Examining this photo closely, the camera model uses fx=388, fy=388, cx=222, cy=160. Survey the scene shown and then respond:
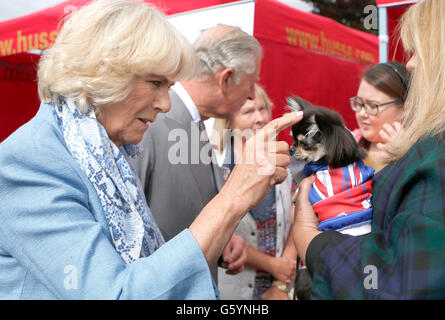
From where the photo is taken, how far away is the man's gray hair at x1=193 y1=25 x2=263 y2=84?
2.46 meters

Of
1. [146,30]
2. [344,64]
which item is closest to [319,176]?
[146,30]

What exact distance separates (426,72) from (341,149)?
25.7 inches

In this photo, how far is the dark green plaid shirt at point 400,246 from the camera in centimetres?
96

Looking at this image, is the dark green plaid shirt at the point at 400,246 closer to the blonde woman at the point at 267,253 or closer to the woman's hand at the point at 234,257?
the woman's hand at the point at 234,257


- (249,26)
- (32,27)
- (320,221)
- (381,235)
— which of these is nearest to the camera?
(381,235)

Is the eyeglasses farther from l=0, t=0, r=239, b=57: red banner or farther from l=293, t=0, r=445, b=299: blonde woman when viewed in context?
l=0, t=0, r=239, b=57: red banner

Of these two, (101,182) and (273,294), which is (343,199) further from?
(273,294)

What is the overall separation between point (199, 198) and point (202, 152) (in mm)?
311

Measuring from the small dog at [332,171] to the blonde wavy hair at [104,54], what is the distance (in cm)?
81

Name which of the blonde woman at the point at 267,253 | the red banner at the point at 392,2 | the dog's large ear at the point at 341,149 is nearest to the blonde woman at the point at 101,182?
the dog's large ear at the point at 341,149

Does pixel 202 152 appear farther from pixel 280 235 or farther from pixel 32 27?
pixel 32 27

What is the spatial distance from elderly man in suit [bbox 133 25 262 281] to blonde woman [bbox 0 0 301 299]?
0.53m

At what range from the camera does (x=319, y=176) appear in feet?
5.81

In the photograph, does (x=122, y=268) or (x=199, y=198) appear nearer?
(x=122, y=268)
